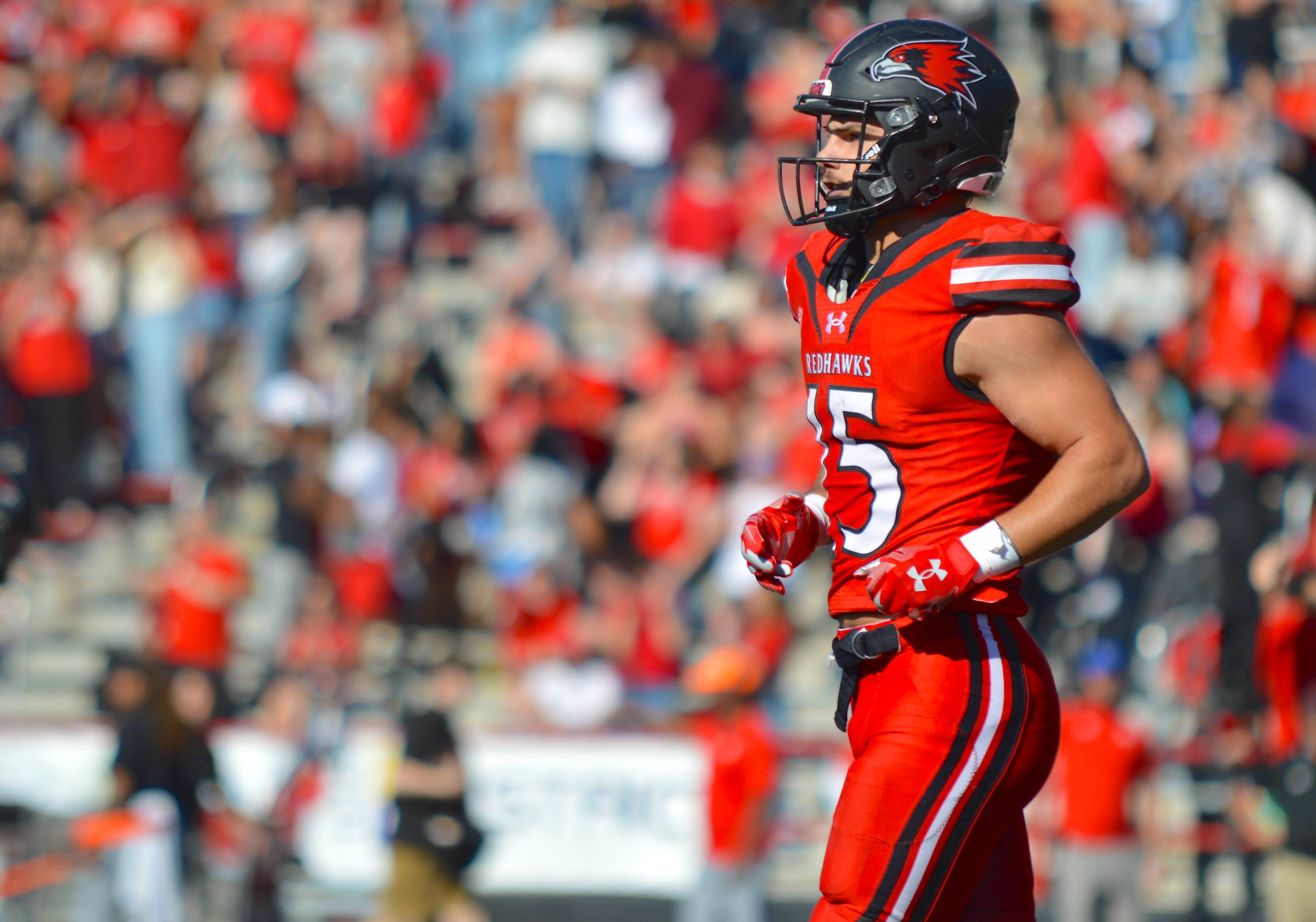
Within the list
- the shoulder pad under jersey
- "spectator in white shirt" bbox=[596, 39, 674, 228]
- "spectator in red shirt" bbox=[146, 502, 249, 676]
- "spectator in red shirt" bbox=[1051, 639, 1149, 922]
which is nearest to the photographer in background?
"spectator in red shirt" bbox=[146, 502, 249, 676]

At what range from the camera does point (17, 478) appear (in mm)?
10797

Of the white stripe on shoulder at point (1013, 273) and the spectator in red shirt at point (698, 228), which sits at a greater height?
the spectator in red shirt at point (698, 228)

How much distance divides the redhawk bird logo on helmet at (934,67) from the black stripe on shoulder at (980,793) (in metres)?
1.03

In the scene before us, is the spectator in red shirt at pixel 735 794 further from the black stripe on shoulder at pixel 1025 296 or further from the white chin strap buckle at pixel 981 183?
the black stripe on shoulder at pixel 1025 296

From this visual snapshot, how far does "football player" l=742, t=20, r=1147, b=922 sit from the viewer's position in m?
2.98

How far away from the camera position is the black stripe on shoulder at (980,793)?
304 cm

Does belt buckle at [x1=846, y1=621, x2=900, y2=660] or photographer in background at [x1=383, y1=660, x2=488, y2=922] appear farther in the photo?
photographer in background at [x1=383, y1=660, x2=488, y2=922]

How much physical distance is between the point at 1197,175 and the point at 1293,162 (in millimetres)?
635

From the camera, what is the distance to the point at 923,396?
3090 mm

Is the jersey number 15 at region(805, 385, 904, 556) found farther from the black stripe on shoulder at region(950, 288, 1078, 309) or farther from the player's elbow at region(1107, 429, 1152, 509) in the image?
the player's elbow at region(1107, 429, 1152, 509)

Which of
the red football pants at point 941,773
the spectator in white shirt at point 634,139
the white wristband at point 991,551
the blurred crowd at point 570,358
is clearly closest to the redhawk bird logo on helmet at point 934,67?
the white wristband at point 991,551

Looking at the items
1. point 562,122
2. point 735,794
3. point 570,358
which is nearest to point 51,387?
point 570,358

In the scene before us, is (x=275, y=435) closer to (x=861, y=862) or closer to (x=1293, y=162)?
(x=1293, y=162)

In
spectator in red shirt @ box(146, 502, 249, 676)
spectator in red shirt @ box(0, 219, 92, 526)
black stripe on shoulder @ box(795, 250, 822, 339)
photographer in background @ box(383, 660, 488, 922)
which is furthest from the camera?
spectator in red shirt @ box(0, 219, 92, 526)
